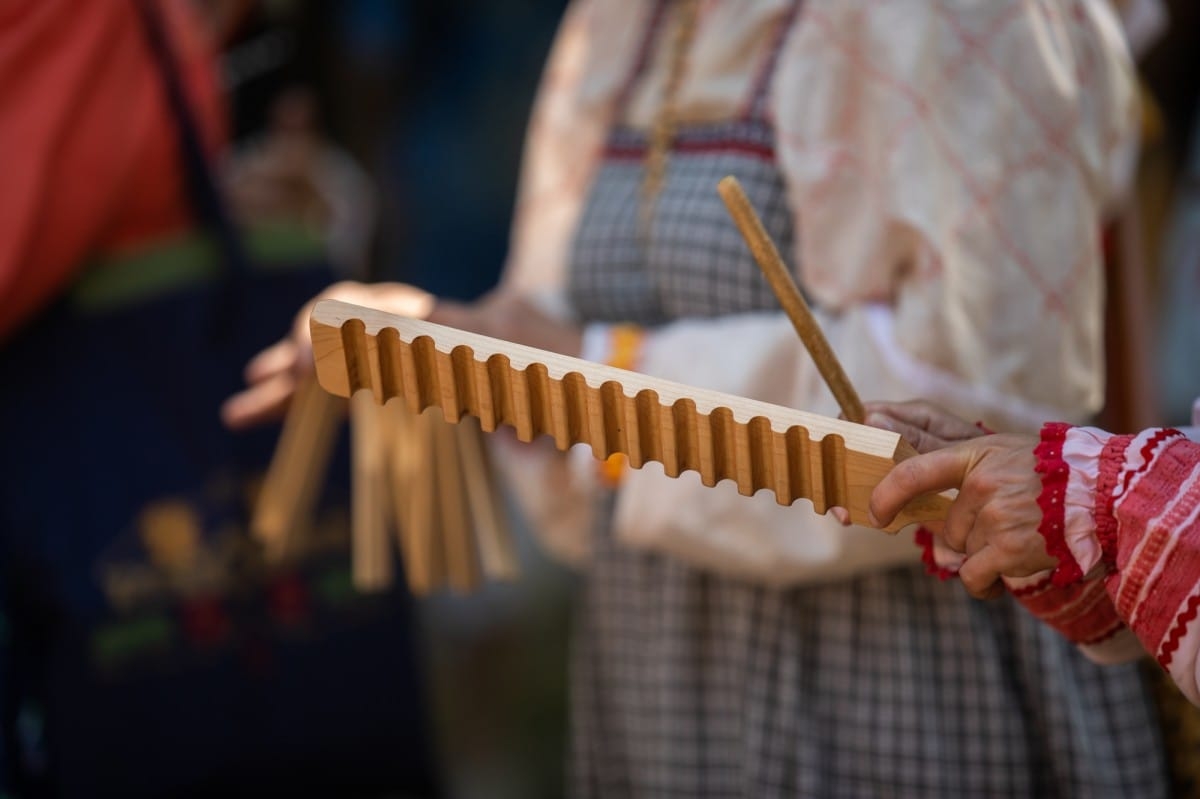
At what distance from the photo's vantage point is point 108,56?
3.80 ft

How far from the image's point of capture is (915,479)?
48 centimetres

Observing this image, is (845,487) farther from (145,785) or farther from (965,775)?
(145,785)

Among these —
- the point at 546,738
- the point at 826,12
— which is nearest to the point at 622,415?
the point at 826,12

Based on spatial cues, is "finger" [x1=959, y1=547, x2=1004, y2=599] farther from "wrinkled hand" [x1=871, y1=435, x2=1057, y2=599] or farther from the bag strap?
the bag strap

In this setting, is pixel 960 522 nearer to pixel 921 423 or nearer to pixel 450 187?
pixel 921 423

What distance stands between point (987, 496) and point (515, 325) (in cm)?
42

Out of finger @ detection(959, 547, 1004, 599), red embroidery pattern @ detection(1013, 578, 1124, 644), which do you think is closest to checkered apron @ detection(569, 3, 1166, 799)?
red embroidery pattern @ detection(1013, 578, 1124, 644)

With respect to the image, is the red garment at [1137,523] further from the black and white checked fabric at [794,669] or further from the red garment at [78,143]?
the red garment at [78,143]

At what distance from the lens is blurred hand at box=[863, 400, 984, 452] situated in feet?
1.79

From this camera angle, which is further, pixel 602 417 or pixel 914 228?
pixel 914 228

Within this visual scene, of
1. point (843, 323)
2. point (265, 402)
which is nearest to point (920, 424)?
point (843, 323)

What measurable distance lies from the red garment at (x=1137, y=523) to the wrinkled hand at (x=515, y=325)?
40 centimetres

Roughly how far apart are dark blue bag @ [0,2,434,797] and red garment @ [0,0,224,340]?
0.03 m

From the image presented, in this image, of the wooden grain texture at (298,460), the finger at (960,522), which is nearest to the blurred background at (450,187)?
the wooden grain texture at (298,460)
